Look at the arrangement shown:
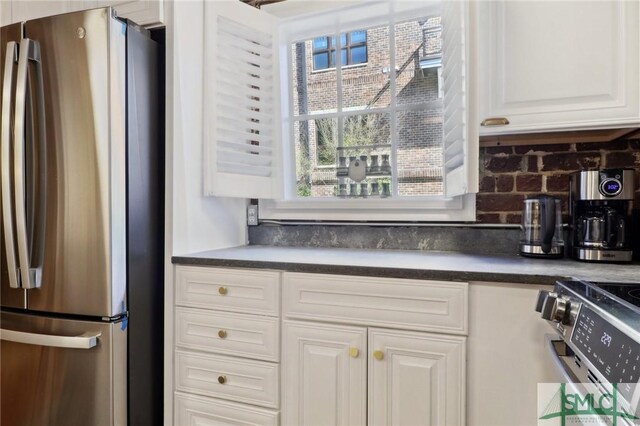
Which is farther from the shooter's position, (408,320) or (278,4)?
(278,4)

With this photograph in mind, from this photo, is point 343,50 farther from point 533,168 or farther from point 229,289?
point 229,289

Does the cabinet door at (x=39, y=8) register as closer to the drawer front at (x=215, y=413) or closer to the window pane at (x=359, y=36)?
the window pane at (x=359, y=36)

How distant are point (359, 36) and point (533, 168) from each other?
3.52ft

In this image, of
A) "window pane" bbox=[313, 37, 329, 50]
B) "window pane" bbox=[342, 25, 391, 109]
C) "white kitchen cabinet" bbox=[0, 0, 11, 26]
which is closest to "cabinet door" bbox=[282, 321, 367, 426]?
"window pane" bbox=[342, 25, 391, 109]

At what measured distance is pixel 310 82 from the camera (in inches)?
84.5

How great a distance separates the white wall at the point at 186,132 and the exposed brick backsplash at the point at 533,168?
125cm

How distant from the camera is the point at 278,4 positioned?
2053 mm

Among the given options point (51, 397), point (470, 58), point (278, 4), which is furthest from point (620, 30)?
point (51, 397)

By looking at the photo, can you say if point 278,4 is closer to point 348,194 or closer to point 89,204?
point 348,194

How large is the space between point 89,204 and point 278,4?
1.37m

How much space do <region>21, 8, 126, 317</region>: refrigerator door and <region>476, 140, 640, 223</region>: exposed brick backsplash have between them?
151 centimetres

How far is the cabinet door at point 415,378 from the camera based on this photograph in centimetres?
124

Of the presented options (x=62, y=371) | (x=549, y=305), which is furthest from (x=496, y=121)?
(x=62, y=371)

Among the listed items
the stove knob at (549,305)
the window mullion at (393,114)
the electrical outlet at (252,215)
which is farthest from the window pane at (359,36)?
the stove knob at (549,305)
